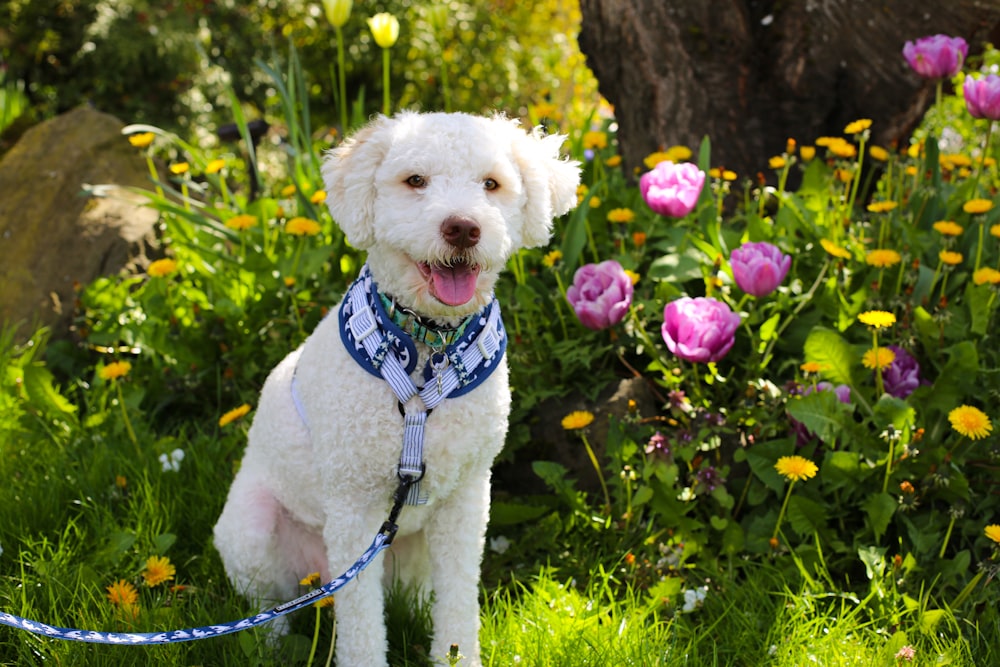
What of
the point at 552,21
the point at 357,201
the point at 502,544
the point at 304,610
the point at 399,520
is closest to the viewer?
the point at 357,201

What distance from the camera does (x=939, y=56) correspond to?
3.23 meters

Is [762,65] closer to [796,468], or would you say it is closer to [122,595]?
[796,468]

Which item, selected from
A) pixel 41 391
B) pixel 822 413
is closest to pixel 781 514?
pixel 822 413

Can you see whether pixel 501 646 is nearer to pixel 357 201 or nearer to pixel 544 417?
pixel 544 417

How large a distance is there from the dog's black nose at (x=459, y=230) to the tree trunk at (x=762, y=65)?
7.98 feet

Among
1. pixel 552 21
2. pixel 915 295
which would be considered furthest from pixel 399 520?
pixel 552 21

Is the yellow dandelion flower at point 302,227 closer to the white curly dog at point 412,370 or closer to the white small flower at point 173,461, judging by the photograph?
the white small flower at point 173,461

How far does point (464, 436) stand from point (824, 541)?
4.09 feet

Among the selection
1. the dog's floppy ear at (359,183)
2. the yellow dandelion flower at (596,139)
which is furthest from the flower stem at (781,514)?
the yellow dandelion flower at (596,139)

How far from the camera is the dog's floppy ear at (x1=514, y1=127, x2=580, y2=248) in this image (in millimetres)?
2094

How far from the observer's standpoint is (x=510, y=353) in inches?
126

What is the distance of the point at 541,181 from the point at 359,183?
0.41 metres

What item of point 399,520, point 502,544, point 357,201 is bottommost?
point 502,544

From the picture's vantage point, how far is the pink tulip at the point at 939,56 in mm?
3223
